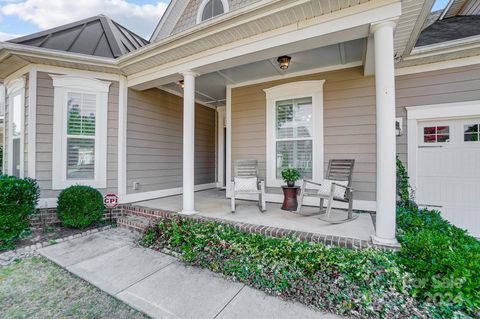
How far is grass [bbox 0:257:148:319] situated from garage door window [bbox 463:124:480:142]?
5361 millimetres

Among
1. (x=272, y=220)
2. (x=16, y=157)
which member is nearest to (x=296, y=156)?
(x=272, y=220)

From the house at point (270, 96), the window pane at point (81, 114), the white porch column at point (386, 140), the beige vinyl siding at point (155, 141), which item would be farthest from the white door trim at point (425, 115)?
the window pane at point (81, 114)

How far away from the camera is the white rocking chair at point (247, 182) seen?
4070 mm

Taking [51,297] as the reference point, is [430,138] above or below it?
above

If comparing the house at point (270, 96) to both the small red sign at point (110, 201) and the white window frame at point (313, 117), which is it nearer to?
the white window frame at point (313, 117)

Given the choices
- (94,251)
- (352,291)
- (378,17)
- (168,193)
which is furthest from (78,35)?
(352,291)

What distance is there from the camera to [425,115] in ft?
12.9

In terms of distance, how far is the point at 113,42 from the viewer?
16.6 feet

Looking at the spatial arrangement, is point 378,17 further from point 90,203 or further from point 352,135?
point 90,203

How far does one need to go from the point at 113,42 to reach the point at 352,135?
18.1 feet

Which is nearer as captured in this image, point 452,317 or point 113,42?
point 452,317

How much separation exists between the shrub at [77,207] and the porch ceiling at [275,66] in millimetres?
2802

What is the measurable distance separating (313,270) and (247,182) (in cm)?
221

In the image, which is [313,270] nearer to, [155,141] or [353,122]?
[353,122]
